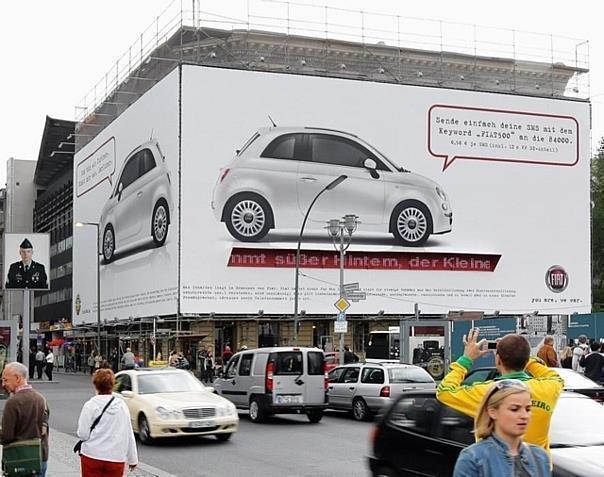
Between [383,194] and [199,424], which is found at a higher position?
[383,194]

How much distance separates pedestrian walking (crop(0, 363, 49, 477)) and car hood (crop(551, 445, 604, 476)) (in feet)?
13.5

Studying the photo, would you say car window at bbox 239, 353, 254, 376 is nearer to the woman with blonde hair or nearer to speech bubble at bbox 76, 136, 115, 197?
the woman with blonde hair

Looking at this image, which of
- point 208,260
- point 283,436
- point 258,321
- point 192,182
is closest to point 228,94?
point 192,182

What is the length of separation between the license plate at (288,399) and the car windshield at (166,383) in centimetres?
372

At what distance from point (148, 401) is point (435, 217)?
39.3 meters

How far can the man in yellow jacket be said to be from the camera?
5.55 metres

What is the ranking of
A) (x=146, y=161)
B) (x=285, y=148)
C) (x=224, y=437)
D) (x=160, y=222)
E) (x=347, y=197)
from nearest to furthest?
(x=224, y=437) < (x=285, y=148) < (x=160, y=222) < (x=347, y=197) < (x=146, y=161)

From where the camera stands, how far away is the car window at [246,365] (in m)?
23.6

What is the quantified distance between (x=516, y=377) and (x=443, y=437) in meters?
3.72

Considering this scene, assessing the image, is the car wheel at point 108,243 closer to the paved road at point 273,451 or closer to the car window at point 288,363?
the paved road at point 273,451

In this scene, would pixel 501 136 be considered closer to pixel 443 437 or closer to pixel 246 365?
pixel 246 365

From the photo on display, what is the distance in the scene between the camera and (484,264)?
5725 centimetres

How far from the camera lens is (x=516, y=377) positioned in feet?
18.5

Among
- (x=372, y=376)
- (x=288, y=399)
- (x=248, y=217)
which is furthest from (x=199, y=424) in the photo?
(x=248, y=217)
